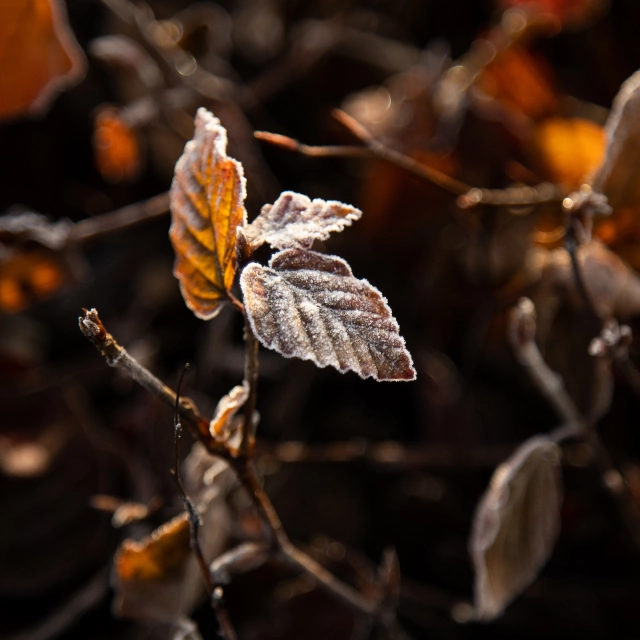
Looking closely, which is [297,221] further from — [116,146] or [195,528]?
[116,146]

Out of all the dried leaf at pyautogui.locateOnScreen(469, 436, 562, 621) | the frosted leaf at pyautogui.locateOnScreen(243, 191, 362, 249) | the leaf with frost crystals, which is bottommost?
the dried leaf at pyautogui.locateOnScreen(469, 436, 562, 621)

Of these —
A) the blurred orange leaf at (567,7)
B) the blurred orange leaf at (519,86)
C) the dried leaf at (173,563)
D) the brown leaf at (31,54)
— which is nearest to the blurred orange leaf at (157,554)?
the dried leaf at (173,563)

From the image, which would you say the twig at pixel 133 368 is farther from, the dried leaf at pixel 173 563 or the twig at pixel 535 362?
the twig at pixel 535 362

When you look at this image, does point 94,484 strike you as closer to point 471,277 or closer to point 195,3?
point 471,277

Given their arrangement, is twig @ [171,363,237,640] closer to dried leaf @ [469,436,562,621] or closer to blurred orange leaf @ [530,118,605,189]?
dried leaf @ [469,436,562,621]

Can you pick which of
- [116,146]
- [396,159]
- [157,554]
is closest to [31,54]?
[116,146]

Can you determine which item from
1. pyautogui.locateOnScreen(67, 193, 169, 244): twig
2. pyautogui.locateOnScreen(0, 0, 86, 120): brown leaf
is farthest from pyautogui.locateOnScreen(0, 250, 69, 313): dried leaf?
pyautogui.locateOnScreen(0, 0, 86, 120): brown leaf
